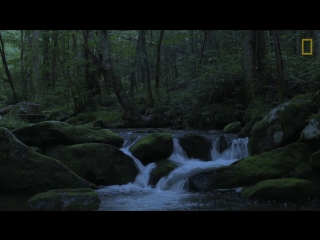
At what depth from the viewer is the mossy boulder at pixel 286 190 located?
20.4 feet

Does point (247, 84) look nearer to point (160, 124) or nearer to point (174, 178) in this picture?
point (160, 124)

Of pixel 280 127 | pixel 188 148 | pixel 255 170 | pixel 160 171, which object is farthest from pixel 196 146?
pixel 255 170

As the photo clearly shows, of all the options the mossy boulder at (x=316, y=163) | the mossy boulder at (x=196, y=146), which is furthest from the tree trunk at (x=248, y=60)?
the mossy boulder at (x=316, y=163)

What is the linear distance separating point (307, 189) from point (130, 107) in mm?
9331

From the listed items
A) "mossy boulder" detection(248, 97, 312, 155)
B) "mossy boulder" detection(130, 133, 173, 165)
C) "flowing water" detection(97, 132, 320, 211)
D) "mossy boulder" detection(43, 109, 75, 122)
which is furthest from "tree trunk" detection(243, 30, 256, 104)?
"mossy boulder" detection(43, 109, 75, 122)

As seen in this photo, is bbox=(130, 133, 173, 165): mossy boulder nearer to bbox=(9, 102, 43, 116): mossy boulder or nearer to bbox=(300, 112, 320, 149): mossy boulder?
bbox=(300, 112, 320, 149): mossy boulder

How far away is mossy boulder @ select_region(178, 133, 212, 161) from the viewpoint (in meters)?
9.80

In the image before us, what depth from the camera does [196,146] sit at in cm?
991

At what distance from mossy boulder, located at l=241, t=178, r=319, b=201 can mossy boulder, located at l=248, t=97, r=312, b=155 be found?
226cm

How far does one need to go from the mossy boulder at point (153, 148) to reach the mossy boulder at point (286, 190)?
3250mm

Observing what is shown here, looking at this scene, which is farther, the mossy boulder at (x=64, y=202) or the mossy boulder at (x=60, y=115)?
the mossy boulder at (x=60, y=115)

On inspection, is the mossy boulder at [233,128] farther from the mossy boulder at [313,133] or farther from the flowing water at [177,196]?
the mossy boulder at [313,133]
